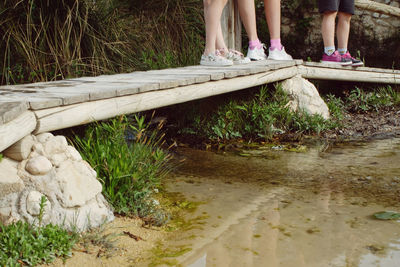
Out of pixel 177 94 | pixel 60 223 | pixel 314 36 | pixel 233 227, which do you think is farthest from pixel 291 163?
pixel 314 36

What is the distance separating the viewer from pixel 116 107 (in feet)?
9.82

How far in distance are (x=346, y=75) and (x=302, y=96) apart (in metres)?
0.87

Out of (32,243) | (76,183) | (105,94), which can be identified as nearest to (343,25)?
(105,94)

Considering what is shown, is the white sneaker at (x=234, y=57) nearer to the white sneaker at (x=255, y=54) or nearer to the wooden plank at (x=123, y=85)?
the white sneaker at (x=255, y=54)

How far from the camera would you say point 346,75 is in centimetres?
575

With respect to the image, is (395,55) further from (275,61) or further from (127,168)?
(127,168)

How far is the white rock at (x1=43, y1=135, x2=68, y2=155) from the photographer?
251 centimetres

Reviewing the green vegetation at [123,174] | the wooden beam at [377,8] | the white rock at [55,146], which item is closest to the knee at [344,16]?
the wooden beam at [377,8]

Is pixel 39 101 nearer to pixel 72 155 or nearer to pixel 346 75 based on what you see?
pixel 72 155

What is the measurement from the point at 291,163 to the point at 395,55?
4389mm

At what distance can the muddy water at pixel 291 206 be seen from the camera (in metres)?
2.31

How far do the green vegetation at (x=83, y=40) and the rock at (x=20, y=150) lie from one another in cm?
231

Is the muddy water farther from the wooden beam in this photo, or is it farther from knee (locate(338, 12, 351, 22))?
the wooden beam

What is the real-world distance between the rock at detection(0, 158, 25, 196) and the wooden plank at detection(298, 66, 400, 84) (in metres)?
3.59
